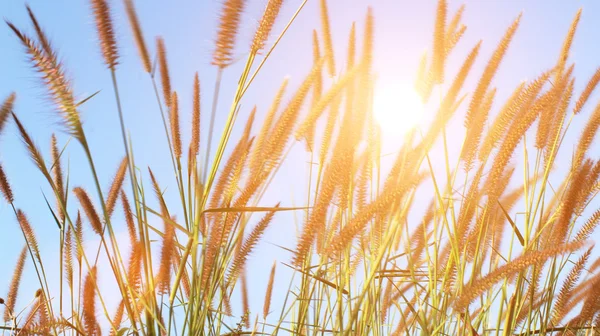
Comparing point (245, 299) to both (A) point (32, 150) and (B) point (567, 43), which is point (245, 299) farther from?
(B) point (567, 43)

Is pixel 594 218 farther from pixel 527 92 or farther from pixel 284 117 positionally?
pixel 284 117

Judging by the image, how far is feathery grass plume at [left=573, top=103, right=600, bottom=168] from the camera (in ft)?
6.85

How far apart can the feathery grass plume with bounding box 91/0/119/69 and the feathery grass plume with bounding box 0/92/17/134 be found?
1.98 ft

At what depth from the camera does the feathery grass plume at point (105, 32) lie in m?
1.36

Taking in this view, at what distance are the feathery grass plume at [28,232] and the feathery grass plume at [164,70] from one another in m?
0.69

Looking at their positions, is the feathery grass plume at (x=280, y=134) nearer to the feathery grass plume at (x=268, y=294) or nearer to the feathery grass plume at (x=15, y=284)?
the feathery grass plume at (x=268, y=294)

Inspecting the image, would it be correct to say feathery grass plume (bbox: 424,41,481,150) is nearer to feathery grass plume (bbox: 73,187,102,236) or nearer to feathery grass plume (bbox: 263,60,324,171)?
feathery grass plume (bbox: 263,60,324,171)

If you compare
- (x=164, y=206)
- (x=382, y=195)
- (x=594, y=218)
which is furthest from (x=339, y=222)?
(x=594, y=218)

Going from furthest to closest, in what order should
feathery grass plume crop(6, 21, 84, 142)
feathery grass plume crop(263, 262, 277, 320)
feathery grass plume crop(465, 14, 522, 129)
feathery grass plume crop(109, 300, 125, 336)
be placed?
1. feathery grass plume crop(263, 262, 277, 320)
2. feathery grass plume crop(465, 14, 522, 129)
3. feathery grass plume crop(109, 300, 125, 336)
4. feathery grass plume crop(6, 21, 84, 142)

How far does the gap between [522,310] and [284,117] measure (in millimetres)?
941

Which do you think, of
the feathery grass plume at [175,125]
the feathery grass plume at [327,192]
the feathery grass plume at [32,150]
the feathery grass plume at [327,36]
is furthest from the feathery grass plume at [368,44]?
the feathery grass plume at [32,150]

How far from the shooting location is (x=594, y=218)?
6.38ft

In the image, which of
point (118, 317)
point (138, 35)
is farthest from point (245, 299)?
point (138, 35)

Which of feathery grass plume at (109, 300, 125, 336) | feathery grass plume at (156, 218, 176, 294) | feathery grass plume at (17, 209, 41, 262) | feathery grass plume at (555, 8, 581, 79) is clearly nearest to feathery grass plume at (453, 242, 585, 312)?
feathery grass plume at (156, 218, 176, 294)
